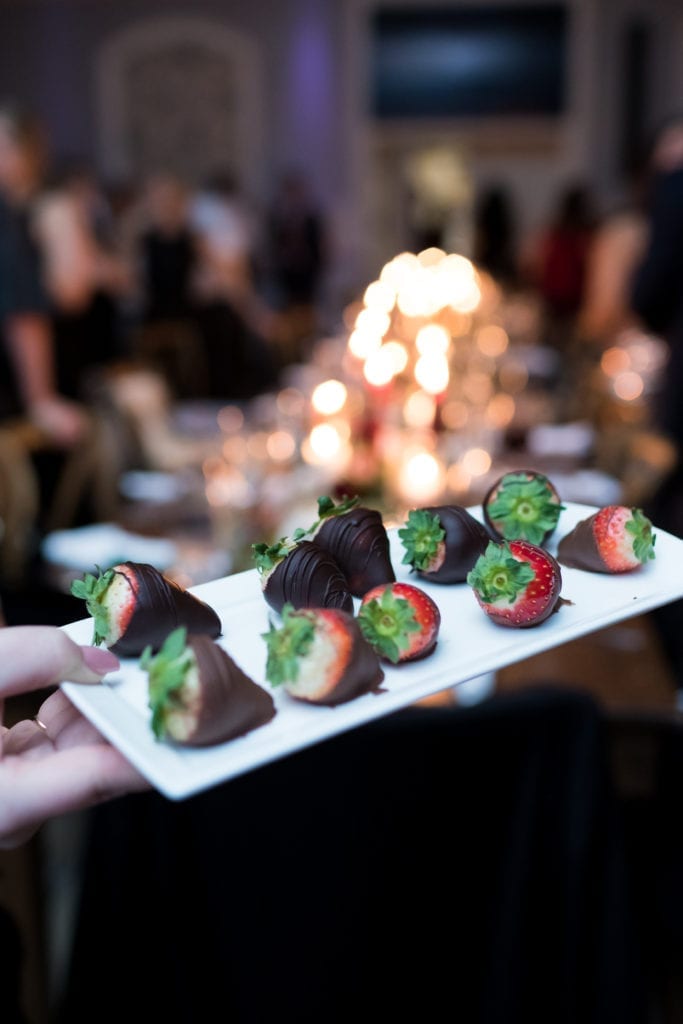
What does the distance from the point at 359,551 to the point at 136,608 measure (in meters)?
0.18

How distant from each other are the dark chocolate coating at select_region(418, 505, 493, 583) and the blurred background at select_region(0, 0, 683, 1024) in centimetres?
13

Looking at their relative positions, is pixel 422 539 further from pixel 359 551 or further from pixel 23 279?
pixel 23 279

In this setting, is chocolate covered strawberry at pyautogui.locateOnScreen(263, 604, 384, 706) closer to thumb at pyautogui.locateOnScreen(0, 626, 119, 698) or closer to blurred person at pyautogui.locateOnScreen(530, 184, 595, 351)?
thumb at pyautogui.locateOnScreen(0, 626, 119, 698)

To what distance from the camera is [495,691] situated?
6.00 feet

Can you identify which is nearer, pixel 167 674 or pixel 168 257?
pixel 167 674

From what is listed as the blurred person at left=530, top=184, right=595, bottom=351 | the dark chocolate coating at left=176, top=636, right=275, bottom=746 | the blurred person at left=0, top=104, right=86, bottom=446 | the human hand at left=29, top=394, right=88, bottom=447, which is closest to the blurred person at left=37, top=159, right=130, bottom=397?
the blurred person at left=0, top=104, right=86, bottom=446

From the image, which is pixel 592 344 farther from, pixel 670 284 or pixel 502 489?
pixel 502 489

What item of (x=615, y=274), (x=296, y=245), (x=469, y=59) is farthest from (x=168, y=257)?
(x=469, y=59)

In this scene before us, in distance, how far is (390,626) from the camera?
2.53 feet

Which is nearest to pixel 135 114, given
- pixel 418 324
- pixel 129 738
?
pixel 418 324

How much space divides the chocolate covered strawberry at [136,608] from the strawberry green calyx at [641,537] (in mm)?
315

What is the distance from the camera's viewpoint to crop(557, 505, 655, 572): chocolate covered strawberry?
2.92 ft

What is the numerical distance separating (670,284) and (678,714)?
69.9 inches

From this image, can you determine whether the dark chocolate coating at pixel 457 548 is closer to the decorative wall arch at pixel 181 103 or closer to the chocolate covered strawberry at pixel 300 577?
the chocolate covered strawberry at pixel 300 577
